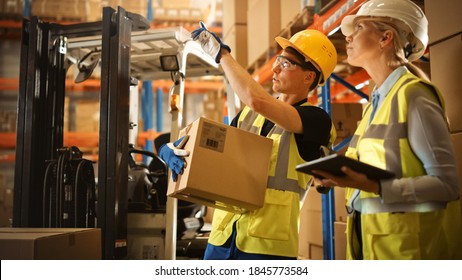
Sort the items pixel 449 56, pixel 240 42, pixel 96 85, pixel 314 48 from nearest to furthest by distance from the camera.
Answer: pixel 449 56, pixel 314 48, pixel 240 42, pixel 96 85

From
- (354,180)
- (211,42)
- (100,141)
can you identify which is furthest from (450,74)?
(100,141)

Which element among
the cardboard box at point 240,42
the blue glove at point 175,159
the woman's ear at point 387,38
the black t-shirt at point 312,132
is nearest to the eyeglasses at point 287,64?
the black t-shirt at point 312,132

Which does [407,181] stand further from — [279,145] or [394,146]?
[279,145]

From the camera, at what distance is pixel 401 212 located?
189 cm

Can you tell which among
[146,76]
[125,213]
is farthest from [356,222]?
[146,76]

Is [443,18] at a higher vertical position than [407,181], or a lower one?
higher

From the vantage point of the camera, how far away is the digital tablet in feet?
5.76

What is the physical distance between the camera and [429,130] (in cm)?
185

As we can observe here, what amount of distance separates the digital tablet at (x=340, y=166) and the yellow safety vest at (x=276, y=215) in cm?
54

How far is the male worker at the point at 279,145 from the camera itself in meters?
2.35

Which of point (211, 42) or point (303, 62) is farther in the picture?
point (303, 62)

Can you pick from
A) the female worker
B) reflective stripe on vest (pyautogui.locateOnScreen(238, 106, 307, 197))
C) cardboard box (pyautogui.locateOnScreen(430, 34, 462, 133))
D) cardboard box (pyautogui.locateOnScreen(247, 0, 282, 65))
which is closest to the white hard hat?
the female worker

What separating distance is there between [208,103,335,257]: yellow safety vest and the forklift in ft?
3.64

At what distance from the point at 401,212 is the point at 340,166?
0.95 ft
